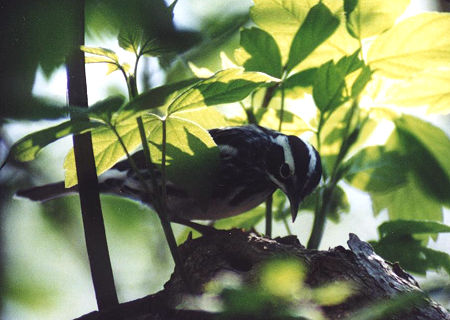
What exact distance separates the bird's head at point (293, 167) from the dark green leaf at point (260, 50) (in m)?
Result: 0.28

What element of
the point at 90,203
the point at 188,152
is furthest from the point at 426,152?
the point at 90,203

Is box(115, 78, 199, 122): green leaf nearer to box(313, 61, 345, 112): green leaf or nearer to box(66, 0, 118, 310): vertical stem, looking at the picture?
box(66, 0, 118, 310): vertical stem

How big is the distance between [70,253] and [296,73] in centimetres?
69

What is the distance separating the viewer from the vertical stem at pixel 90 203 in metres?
0.68

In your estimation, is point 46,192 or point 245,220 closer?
point 245,220

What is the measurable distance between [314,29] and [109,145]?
17.1 inches

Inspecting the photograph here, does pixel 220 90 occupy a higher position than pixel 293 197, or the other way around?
pixel 220 90

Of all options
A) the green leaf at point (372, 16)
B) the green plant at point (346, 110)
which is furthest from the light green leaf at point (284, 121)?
the green leaf at point (372, 16)

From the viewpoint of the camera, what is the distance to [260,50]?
1.01 m

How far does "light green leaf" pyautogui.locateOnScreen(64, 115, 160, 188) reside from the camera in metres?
0.77

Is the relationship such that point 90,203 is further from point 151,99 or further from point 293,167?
point 293,167

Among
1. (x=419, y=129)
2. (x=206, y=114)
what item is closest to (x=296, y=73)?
(x=206, y=114)

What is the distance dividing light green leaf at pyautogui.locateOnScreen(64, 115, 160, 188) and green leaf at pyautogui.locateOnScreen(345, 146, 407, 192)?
1.63ft

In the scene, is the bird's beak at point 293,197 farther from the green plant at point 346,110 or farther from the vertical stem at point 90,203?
the vertical stem at point 90,203
